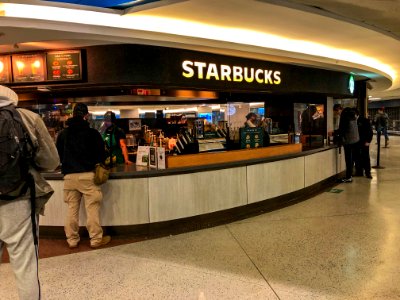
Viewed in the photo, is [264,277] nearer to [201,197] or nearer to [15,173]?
[201,197]

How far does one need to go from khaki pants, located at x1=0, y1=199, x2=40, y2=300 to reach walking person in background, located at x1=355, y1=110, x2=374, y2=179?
775 cm

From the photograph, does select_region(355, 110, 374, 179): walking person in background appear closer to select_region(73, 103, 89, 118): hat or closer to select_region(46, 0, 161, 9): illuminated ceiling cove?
select_region(46, 0, 161, 9): illuminated ceiling cove

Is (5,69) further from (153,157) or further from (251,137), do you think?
(251,137)

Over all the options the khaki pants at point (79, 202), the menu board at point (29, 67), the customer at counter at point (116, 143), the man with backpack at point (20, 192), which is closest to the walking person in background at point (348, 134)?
the customer at counter at point (116, 143)

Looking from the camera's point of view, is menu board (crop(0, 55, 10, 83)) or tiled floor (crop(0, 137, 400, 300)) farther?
menu board (crop(0, 55, 10, 83))

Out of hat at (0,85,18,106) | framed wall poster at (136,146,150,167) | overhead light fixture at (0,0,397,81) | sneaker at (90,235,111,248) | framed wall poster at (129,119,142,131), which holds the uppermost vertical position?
overhead light fixture at (0,0,397,81)

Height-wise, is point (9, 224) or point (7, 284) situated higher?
point (9, 224)

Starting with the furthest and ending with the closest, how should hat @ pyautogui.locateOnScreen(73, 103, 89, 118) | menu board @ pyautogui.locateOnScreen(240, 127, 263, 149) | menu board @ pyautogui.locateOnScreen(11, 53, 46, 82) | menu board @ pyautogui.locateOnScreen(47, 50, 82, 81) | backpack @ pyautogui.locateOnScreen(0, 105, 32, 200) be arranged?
menu board @ pyautogui.locateOnScreen(240, 127, 263, 149) → menu board @ pyautogui.locateOnScreen(11, 53, 46, 82) → menu board @ pyautogui.locateOnScreen(47, 50, 82, 81) → hat @ pyautogui.locateOnScreen(73, 103, 89, 118) → backpack @ pyautogui.locateOnScreen(0, 105, 32, 200)

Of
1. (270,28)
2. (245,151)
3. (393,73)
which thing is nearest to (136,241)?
(245,151)

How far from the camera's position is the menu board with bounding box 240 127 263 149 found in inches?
232

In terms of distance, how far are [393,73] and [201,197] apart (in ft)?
25.9

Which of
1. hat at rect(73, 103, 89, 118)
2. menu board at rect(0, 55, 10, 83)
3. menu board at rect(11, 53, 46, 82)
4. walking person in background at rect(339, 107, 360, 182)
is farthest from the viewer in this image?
walking person in background at rect(339, 107, 360, 182)

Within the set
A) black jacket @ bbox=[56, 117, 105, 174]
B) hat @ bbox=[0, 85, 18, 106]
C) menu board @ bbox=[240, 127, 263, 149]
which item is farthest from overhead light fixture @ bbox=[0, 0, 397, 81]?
hat @ bbox=[0, 85, 18, 106]

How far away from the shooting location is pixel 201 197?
4883 millimetres
